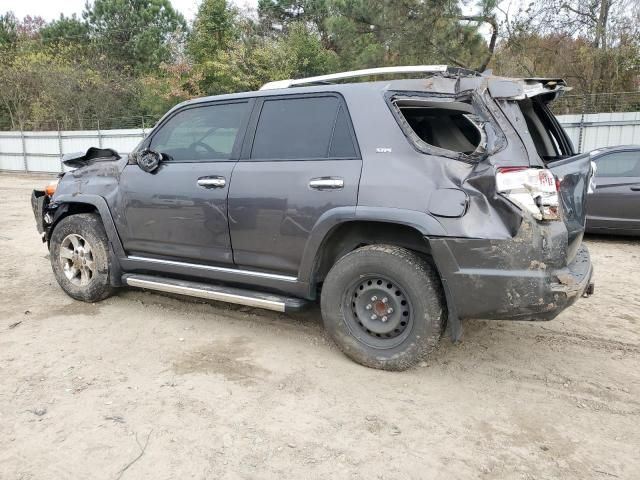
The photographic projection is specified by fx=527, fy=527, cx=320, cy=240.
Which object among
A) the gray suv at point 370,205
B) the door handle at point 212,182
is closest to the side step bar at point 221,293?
the gray suv at point 370,205

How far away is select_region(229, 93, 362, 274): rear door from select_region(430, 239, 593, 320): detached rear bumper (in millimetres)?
773

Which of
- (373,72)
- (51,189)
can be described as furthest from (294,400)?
(51,189)

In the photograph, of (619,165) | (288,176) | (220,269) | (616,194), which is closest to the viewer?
(288,176)

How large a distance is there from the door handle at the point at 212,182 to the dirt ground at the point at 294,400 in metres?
1.22

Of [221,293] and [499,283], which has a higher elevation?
[499,283]

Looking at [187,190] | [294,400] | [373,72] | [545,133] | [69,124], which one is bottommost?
[294,400]

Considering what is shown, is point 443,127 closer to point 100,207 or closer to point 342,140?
point 342,140

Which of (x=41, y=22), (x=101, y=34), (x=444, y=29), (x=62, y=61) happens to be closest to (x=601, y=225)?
(x=444, y=29)

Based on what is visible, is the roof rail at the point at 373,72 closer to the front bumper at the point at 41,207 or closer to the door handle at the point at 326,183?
the door handle at the point at 326,183

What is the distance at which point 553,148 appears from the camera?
4203mm

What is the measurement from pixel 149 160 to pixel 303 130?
4.91 ft

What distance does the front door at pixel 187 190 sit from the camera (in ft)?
13.7

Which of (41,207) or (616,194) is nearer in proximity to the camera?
(41,207)

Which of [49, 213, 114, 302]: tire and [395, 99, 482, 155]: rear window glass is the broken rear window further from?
[49, 213, 114, 302]: tire
